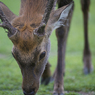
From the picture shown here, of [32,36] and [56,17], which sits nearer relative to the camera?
[32,36]

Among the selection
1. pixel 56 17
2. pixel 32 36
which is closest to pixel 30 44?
pixel 32 36

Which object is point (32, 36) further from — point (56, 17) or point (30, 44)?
point (56, 17)

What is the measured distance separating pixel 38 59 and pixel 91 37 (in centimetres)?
1098

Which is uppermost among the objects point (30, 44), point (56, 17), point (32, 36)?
point (56, 17)

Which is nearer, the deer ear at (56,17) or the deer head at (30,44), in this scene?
the deer head at (30,44)

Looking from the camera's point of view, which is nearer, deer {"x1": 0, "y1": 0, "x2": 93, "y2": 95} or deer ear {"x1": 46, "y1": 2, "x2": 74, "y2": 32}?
deer {"x1": 0, "y1": 0, "x2": 93, "y2": 95}

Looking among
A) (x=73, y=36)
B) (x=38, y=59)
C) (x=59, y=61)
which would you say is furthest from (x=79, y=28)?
(x=38, y=59)

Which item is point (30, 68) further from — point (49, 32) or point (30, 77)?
point (49, 32)

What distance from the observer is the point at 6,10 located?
4.90m

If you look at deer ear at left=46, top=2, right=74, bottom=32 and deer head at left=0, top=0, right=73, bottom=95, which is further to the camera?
deer ear at left=46, top=2, right=74, bottom=32

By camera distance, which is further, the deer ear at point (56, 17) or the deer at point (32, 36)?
the deer ear at point (56, 17)

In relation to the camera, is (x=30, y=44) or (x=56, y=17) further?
(x=56, y=17)

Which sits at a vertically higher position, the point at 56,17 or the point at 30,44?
the point at 56,17

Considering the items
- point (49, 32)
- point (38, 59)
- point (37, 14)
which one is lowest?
point (38, 59)
